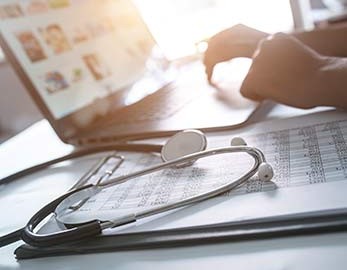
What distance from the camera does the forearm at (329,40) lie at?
737mm

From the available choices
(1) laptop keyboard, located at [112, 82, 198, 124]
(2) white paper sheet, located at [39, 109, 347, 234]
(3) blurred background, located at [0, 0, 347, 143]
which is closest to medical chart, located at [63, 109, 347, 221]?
(2) white paper sheet, located at [39, 109, 347, 234]

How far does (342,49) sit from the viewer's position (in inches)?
29.0

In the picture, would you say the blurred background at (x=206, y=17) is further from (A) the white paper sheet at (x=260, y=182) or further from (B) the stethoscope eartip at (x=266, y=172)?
Answer: (B) the stethoscope eartip at (x=266, y=172)

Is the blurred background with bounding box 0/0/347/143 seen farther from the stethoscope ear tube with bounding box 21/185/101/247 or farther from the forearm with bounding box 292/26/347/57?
the stethoscope ear tube with bounding box 21/185/101/247

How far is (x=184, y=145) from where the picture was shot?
0.53 meters

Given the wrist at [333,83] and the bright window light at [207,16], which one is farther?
the bright window light at [207,16]

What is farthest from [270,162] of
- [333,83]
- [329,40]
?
[329,40]

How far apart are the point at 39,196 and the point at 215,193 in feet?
0.75

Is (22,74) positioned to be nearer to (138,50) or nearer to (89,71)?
(89,71)

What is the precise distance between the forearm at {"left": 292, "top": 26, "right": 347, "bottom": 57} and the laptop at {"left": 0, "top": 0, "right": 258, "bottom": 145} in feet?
0.46

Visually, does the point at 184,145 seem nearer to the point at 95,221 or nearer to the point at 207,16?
the point at 95,221

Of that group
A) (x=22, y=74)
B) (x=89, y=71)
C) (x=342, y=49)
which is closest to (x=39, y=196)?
(x=22, y=74)

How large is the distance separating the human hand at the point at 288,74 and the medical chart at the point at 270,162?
0.12ft

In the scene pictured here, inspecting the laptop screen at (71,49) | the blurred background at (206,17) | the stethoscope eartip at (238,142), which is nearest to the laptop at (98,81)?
the laptop screen at (71,49)
